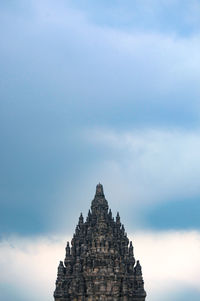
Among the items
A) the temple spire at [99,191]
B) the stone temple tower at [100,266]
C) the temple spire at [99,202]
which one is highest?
the temple spire at [99,191]

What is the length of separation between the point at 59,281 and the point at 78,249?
4.98 meters

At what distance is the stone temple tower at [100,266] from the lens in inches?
2552

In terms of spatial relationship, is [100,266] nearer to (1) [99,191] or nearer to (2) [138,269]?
(2) [138,269]


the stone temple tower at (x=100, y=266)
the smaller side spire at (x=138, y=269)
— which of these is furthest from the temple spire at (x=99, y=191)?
the smaller side spire at (x=138, y=269)

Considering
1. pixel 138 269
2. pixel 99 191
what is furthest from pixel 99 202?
pixel 138 269

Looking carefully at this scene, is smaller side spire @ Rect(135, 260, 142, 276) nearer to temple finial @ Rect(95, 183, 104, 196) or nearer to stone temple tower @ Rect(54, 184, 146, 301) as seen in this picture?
stone temple tower @ Rect(54, 184, 146, 301)

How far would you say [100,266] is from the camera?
6612 cm

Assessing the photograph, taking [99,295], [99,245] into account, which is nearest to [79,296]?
[99,295]

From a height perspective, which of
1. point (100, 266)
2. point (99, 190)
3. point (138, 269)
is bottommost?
point (100, 266)

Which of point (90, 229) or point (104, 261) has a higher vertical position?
point (90, 229)

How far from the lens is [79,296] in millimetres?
64500

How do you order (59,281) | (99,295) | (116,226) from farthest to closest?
1. (116,226)
2. (59,281)
3. (99,295)

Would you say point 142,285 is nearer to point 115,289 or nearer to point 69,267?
point 115,289

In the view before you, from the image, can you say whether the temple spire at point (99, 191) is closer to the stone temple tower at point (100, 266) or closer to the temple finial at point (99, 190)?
the temple finial at point (99, 190)
